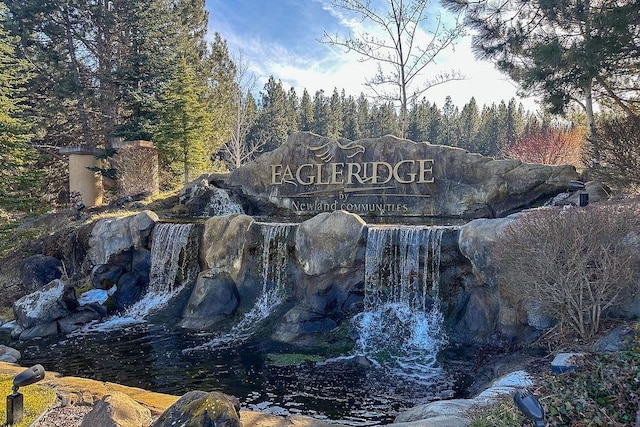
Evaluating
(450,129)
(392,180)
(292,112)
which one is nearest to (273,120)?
(292,112)

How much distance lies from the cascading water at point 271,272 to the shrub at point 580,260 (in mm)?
5362

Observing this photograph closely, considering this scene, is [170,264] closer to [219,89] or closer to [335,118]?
[219,89]

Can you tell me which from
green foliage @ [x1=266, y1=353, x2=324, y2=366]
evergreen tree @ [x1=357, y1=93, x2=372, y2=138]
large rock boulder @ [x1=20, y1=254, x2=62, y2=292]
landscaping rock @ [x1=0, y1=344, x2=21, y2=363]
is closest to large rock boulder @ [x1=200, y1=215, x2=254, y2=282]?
green foliage @ [x1=266, y1=353, x2=324, y2=366]

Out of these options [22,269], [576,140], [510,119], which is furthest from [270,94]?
[22,269]

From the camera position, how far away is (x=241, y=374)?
710 centimetres

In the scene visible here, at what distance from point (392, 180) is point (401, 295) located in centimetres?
451

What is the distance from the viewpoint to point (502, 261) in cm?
651

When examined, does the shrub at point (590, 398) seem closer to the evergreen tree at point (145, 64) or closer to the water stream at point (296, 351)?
the water stream at point (296, 351)

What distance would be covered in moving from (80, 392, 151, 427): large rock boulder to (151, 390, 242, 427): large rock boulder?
337 mm

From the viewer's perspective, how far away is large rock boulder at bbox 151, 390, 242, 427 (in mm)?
3547

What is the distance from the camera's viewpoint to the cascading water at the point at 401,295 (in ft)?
26.7

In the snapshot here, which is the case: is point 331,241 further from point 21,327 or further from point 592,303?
point 21,327

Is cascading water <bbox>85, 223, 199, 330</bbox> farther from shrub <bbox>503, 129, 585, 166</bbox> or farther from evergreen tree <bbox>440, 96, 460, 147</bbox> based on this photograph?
evergreen tree <bbox>440, 96, 460, 147</bbox>

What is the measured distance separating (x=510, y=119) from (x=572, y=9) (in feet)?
147
